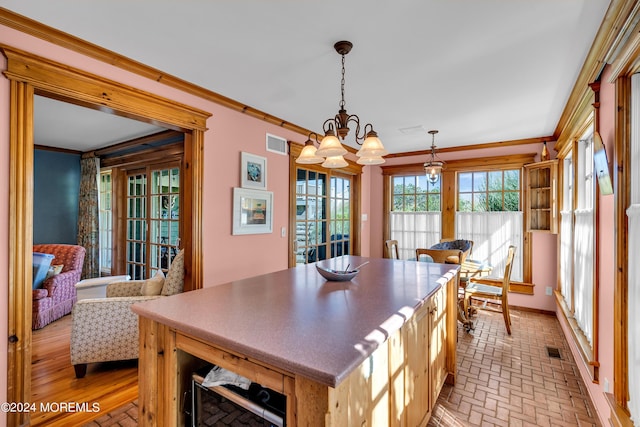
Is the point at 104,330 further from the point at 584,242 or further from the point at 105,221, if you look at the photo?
the point at 584,242

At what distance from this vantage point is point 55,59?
193 centimetres

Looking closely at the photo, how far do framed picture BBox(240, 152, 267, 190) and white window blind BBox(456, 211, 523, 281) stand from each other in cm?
329

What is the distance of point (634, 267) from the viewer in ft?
4.61

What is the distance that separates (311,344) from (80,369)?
260 cm

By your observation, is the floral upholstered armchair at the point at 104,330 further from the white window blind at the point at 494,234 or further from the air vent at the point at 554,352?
the white window blind at the point at 494,234

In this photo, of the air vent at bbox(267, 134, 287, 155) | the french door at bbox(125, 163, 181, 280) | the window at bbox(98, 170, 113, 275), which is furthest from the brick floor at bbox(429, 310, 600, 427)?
the window at bbox(98, 170, 113, 275)

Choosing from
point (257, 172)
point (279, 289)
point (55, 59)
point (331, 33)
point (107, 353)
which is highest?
point (331, 33)

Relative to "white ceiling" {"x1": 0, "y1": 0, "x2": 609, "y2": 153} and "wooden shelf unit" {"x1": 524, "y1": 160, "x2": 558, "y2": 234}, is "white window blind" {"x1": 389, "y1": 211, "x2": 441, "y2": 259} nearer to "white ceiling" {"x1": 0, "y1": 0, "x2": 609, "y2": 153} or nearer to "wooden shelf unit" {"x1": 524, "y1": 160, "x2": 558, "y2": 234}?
"wooden shelf unit" {"x1": 524, "y1": 160, "x2": 558, "y2": 234}

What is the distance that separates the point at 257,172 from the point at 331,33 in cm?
182

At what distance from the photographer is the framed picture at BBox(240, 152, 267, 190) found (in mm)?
3203

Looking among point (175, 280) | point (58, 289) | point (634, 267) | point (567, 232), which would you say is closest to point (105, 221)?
point (58, 289)

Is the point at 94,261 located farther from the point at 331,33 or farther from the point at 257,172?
the point at 331,33

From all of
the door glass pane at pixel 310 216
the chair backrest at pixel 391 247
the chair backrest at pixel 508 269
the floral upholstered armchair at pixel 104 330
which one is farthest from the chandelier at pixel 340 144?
the chair backrest at pixel 391 247

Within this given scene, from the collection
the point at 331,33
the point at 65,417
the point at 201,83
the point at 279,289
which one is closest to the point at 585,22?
the point at 331,33
